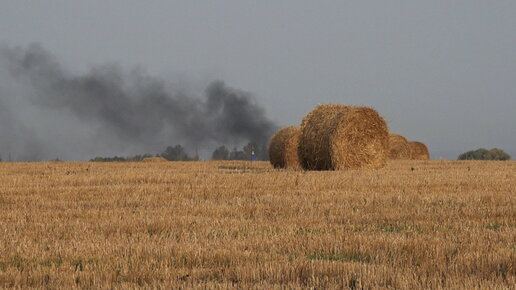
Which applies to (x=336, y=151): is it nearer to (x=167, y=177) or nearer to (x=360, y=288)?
(x=167, y=177)

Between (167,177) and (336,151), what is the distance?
21.5 ft

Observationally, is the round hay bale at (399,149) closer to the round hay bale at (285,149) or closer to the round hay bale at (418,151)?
the round hay bale at (418,151)

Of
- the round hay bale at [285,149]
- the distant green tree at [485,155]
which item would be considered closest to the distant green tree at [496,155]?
the distant green tree at [485,155]

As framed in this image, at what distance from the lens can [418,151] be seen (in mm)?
39156

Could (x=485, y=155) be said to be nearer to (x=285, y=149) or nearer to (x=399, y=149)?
(x=399, y=149)

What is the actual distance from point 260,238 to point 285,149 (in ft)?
62.7

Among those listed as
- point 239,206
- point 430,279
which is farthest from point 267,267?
point 239,206

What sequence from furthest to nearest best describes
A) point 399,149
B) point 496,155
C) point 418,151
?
point 496,155
point 418,151
point 399,149

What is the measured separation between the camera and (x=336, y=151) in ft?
71.2

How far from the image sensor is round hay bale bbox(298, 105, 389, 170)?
71.4 feet

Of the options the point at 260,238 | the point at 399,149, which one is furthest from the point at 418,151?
the point at 260,238

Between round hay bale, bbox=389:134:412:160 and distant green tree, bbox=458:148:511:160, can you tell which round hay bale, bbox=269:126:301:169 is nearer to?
round hay bale, bbox=389:134:412:160

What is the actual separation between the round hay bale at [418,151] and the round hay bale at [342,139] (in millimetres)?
16263

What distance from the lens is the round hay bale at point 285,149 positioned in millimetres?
26344
